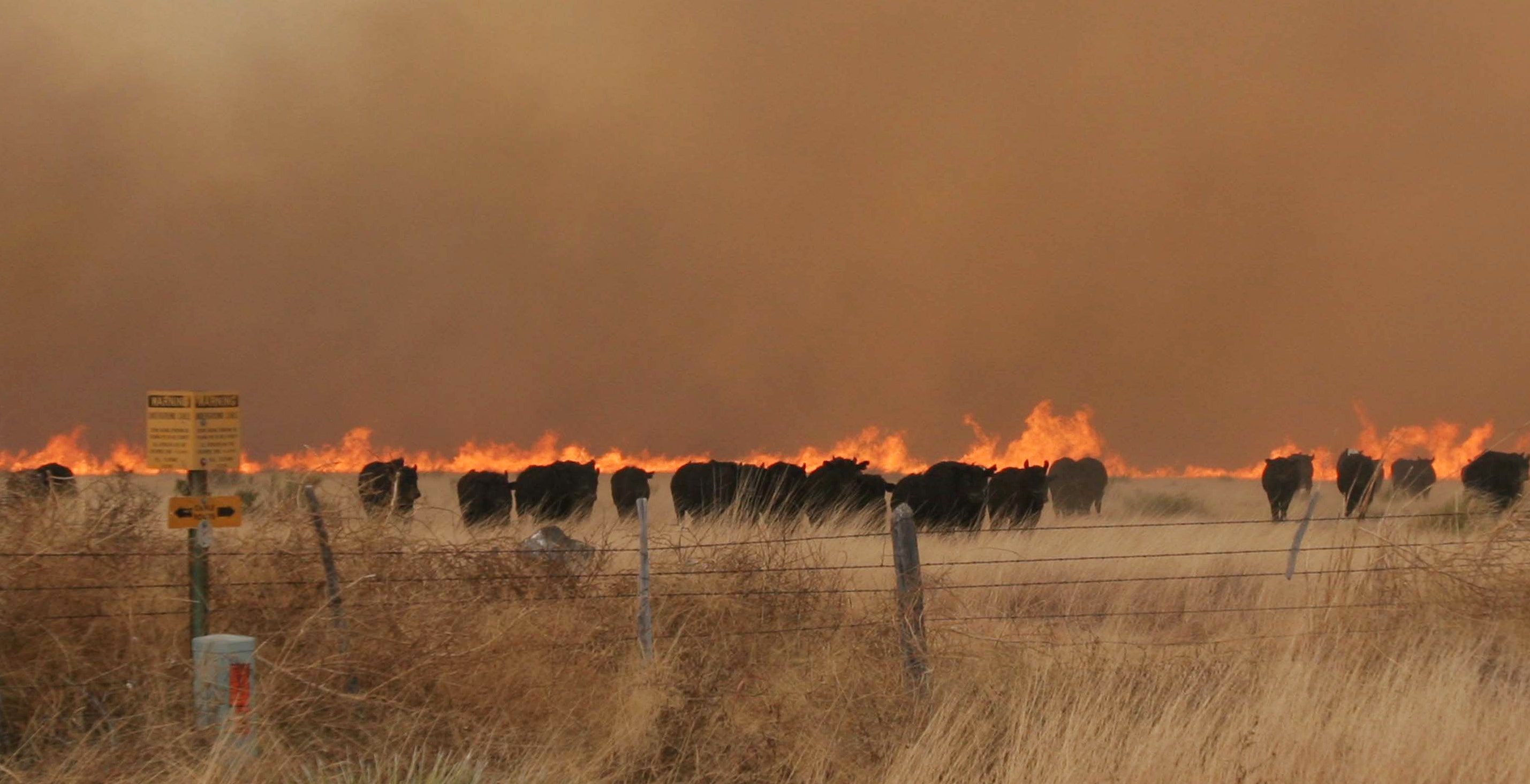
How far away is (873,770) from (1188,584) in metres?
9.70

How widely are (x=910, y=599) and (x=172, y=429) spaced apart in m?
4.37

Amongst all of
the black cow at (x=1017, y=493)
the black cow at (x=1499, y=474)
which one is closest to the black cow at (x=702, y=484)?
the black cow at (x=1017, y=493)

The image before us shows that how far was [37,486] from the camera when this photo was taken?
28.7 ft

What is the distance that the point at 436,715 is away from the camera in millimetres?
7555

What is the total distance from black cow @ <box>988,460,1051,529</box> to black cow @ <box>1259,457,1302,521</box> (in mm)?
8982

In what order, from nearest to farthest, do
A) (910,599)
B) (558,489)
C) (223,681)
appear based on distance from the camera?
(223,681) → (910,599) → (558,489)

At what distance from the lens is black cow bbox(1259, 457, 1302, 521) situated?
3597cm

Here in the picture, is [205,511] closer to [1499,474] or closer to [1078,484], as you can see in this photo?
[1499,474]

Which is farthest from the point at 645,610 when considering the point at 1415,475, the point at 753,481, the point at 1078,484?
the point at 1415,475

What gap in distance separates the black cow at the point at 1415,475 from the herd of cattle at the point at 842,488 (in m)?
0.43

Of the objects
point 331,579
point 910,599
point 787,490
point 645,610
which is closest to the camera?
point 331,579

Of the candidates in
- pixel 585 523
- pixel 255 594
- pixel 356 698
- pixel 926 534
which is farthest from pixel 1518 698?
pixel 585 523

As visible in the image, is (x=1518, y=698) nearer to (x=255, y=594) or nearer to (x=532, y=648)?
(x=532, y=648)

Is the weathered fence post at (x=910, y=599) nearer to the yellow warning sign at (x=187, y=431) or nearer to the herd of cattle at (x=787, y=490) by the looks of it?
the yellow warning sign at (x=187, y=431)
